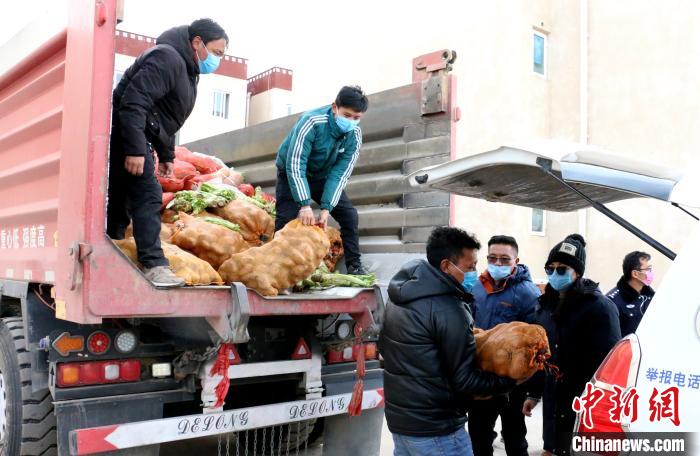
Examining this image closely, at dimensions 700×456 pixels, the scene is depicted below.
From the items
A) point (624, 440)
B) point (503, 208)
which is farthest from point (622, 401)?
point (503, 208)

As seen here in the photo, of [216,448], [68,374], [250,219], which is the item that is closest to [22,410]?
[68,374]

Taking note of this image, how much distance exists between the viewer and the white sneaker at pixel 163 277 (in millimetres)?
2912

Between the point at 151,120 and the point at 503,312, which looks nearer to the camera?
the point at 151,120

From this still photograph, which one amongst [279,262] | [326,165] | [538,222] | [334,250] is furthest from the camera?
[538,222]

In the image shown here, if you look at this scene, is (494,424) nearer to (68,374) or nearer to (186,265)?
(186,265)

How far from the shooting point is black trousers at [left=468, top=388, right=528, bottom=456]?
3994 millimetres

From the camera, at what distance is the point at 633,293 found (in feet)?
17.0

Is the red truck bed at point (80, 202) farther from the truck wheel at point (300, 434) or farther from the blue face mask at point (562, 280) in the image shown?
the truck wheel at point (300, 434)

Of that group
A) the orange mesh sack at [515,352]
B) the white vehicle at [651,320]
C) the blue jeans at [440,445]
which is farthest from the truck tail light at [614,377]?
the blue jeans at [440,445]

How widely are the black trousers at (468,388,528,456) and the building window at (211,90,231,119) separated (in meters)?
16.9

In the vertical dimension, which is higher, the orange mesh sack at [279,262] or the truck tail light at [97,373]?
the orange mesh sack at [279,262]

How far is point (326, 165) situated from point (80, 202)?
6.21ft

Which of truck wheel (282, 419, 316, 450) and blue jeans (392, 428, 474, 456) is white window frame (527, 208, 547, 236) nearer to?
truck wheel (282, 419, 316, 450)

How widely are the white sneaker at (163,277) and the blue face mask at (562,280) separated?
7.15 feet
